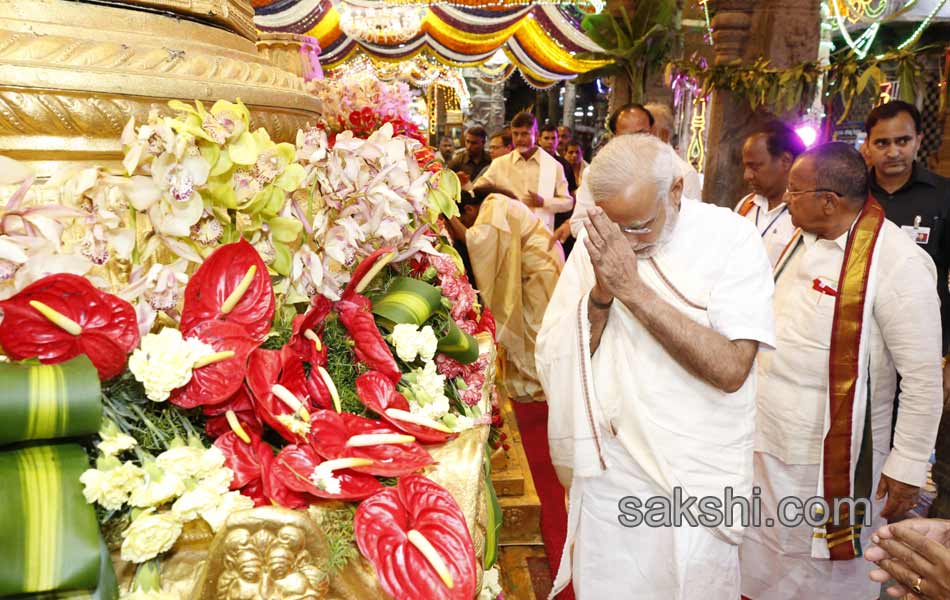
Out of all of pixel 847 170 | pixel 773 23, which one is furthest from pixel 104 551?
pixel 773 23

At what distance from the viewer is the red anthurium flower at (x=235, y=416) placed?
97cm

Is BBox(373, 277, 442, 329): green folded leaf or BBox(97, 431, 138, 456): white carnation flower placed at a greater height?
BBox(373, 277, 442, 329): green folded leaf

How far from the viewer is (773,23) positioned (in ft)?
17.4

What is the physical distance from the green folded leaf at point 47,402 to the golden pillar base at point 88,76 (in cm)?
44

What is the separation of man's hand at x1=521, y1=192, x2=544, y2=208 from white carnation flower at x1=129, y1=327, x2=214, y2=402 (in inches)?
219

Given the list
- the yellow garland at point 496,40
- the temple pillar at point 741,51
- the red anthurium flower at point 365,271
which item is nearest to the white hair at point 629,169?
the red anthurium flower at point 365,271

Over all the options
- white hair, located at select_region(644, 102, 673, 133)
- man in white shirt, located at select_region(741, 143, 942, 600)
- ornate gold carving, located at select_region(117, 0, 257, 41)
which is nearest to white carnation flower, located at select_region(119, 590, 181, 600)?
ornate gold carving, located at select_region(117, 0, 257, 41)

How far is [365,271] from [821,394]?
6.87 feet

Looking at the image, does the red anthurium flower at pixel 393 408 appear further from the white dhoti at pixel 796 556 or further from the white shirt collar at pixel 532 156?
the white shirt collar at pixel 532 156

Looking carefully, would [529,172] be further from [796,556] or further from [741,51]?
[796,556]

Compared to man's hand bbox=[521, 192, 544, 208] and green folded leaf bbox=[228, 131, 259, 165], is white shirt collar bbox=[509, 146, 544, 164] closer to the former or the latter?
man's hand bbox=[521, 192, 544, 208]

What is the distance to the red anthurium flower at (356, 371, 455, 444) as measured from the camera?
1100 mm

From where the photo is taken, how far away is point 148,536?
79 cm

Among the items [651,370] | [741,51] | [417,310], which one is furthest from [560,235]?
[417,310]
